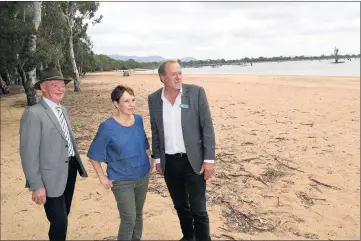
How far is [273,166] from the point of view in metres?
6.38

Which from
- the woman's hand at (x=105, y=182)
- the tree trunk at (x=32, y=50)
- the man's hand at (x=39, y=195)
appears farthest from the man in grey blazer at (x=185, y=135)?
the tree trunk at (x=32, y=50)

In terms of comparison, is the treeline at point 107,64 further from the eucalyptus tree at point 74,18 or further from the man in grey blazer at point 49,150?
the man in grey blazer at point 49,150

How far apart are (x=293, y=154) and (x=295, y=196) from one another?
2.11m

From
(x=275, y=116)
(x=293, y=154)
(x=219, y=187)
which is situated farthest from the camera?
(x=275, y=116)

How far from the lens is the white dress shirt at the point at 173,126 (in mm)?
3438

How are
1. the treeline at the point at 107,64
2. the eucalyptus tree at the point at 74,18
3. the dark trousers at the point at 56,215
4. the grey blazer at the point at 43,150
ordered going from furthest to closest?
the treeline at the point at 107,64, the eucalyptus tree at the point at 74,18, the dark trousers at the point at 56,215, the grey blazer at the point at 43,150

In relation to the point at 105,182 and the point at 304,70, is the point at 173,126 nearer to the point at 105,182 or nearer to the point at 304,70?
the point at 105,182

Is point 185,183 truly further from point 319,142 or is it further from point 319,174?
point 319,142

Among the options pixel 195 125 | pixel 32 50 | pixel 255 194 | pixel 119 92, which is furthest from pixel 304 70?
pixel 119 92

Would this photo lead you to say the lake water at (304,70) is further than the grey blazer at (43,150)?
Yes

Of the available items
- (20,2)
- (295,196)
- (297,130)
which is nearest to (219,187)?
(295,196)

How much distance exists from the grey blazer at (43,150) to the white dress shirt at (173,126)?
103 centimetres

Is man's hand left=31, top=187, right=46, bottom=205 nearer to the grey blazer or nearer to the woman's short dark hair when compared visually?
the grey blazer

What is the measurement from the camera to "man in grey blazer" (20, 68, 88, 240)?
302 centimetres
